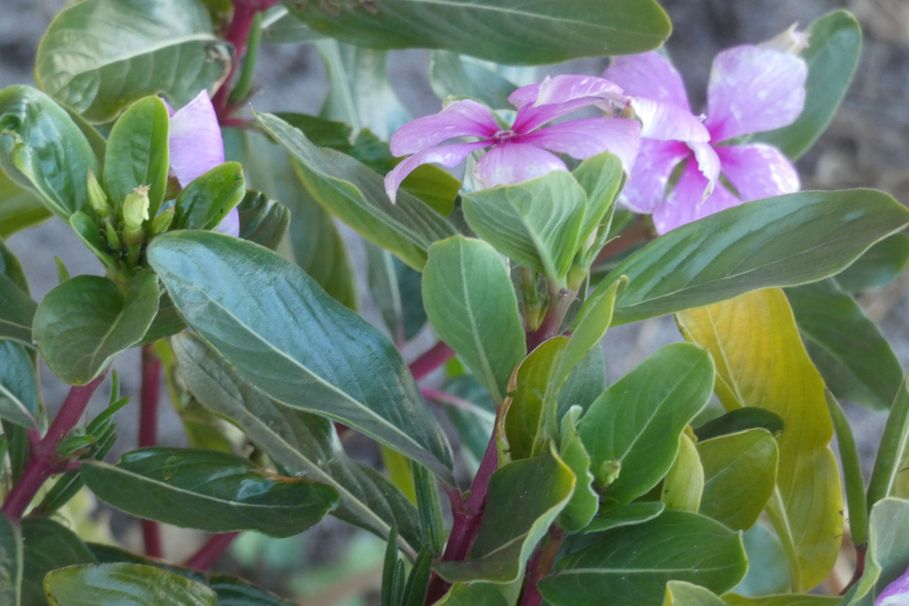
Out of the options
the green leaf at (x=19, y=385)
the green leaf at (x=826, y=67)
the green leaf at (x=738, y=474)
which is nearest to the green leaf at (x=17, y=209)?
the green leaf at (x=19, y=385)

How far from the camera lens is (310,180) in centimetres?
55

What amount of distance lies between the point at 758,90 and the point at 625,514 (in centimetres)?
30

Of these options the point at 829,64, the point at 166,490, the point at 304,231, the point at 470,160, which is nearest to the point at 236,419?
the point at 166,490

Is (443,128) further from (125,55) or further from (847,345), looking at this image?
(847,345)

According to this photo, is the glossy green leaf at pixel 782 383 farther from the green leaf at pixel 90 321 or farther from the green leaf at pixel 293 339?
the green leaf at pixel 90 321

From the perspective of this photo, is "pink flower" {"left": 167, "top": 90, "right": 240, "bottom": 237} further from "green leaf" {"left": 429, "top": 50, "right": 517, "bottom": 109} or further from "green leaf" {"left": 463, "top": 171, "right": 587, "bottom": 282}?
"green leaf" {"left": 429, "top": 50, "right": 517, "bottom": 109}

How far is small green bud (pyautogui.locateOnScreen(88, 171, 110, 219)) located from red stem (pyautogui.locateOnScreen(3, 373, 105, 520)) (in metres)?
0.10

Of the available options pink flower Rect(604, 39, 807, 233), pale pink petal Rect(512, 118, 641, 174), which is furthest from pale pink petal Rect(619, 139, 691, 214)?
pale pink petal Rect(512, 118, 641, 174)

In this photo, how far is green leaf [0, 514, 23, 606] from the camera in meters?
0.50

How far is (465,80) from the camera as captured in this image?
76cm

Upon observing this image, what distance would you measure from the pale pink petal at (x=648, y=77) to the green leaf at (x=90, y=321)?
11.6 inches

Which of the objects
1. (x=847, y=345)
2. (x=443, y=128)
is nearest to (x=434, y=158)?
(x=443, y=128)

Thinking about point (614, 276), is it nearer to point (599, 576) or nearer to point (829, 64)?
point (599, 576)

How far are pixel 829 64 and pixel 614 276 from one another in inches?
16.8
